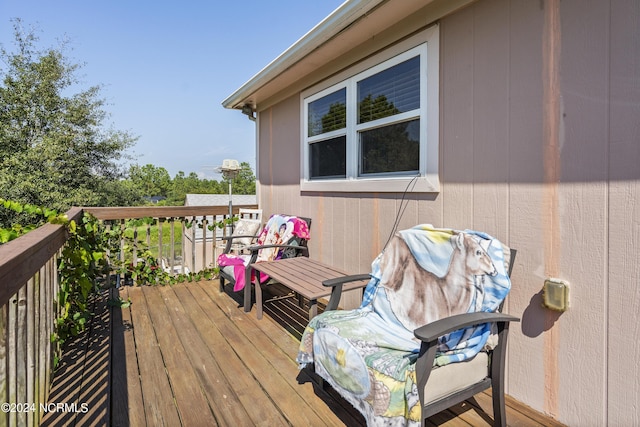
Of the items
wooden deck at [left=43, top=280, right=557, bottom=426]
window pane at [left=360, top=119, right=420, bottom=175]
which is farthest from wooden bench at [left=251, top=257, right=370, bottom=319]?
window pane at [left=360, top=119, right=420, bottom=175]

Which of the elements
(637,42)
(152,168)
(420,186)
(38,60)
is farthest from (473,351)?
(152,168)

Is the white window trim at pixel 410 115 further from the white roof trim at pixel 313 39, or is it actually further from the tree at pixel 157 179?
the tree at pixel 157 179

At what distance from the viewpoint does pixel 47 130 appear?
13.0 m

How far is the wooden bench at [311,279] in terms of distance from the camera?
2.12 metres

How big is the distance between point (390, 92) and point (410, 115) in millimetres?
345

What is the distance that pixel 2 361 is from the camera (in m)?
1.31

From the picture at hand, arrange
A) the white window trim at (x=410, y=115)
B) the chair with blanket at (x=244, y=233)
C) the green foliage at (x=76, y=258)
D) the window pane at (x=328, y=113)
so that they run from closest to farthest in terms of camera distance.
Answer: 1. the white window trim at (x=410, y=115)
2. the green foliage at (x=76, y=258)
3. the window pane at (x=328, y=113)
4. the chair with blanket at (x=244, y=233)

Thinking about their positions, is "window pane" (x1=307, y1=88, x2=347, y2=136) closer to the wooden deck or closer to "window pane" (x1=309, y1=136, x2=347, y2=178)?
"window pane" (x1=309, y1=136, x2=347, y2=178)

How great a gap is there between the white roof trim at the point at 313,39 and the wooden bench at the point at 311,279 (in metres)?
1.94

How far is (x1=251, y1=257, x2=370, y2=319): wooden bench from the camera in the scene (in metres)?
2.12

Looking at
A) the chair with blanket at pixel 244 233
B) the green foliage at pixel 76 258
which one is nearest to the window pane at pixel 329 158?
the chair with blanket at pixel 244 233

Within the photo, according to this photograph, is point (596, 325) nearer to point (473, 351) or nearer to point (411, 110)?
point (473, 351)

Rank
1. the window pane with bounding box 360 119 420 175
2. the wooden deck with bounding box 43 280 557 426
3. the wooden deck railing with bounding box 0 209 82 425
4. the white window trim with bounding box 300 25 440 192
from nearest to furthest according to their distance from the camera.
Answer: the wooden deck railing with bounding box 0 209 82 425
the wooden deck with bounding box 43 280 557 426
the white window trim with bounding box 300 25 440 192
the window pane with bounding box 360 119 420 175

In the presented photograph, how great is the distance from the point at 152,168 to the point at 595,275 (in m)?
63.4
